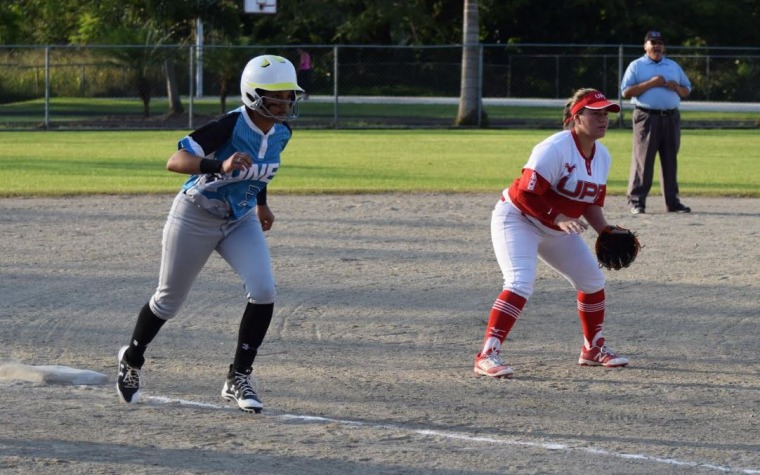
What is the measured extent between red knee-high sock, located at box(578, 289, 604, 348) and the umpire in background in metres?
6.85

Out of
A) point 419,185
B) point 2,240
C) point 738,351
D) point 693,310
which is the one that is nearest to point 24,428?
point 738,351

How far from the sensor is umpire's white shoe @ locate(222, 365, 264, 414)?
5762 mm

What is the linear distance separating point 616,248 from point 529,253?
0.70 m

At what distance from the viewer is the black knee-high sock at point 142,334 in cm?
598

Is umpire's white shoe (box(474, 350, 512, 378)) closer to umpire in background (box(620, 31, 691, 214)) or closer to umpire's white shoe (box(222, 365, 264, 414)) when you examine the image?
umpire's white shoe (box(222, 365, 264, 414))

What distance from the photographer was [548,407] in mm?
5996

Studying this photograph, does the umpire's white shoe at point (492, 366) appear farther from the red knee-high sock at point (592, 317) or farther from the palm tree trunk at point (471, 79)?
the palm tree trunk at point (471, 79)

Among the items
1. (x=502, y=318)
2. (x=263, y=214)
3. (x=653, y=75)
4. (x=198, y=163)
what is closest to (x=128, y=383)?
(x=263, y=214)

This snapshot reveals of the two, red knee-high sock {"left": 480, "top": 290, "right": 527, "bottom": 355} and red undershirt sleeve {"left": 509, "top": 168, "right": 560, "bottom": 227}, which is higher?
red undershirt sleeve {"left": 509, "top": 168, "right": 560, "bottom": 227}

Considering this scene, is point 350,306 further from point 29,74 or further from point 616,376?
point 29,74

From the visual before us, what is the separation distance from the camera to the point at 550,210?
6.64 metres

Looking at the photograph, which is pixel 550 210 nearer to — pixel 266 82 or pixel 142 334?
pixel 266 82

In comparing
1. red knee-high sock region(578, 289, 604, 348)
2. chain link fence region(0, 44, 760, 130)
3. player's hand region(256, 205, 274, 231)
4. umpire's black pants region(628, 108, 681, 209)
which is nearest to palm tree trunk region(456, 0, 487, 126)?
chain link fence region(0, 44, 760, 130)

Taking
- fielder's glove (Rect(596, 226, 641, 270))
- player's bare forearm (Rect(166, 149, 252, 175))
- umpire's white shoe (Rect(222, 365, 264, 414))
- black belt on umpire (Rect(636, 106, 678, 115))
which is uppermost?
player's bare forearm (Rect(166, 149, 252, 175))
